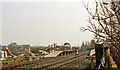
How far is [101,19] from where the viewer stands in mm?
1695

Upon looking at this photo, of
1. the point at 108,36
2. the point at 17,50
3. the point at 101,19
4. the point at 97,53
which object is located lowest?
the point at 17,50

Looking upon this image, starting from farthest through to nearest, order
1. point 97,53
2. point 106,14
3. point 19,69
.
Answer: point 19,69
point 97,53
point 106,14

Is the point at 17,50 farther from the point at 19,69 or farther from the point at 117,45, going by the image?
the point at 117,45

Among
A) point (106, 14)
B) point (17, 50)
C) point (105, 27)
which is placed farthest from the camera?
point (17, 50)

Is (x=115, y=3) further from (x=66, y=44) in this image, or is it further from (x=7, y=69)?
(x=66, y=44)

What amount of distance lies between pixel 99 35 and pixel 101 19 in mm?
201

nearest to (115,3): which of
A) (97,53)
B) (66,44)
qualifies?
(97,53)

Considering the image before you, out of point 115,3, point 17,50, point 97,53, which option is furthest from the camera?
point 17,50

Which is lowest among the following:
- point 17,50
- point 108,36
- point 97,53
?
point 17,50

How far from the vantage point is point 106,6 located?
1807 millimetres

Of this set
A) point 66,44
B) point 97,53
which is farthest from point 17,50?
point 97,53

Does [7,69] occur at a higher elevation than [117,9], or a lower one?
lower

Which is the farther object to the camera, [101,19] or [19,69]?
[19,69]

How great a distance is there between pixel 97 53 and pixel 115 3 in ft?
4.96
